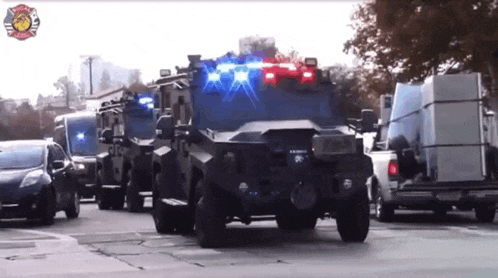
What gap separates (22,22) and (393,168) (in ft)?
66.7

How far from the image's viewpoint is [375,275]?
12.4m

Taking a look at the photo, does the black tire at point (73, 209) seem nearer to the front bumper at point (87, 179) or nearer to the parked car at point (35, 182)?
the parked car at point (35, 182)

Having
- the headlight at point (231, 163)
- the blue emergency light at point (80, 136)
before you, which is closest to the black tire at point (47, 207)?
the headlight at point (231, 163)

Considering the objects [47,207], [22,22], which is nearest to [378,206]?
[47,207]

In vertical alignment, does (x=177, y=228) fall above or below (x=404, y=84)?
below

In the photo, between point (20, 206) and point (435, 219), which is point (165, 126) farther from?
point (435, 219)

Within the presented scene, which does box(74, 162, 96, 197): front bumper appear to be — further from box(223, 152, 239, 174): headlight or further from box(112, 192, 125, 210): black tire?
box(223, 152, 239, 174): headlight

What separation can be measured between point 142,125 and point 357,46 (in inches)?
477

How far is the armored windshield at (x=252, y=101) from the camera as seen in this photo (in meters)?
16.7

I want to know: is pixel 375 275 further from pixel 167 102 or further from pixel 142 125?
pixel 142 125

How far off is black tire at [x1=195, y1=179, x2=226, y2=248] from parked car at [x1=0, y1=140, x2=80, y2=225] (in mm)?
6706

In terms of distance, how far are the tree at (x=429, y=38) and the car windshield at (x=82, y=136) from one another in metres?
9.08

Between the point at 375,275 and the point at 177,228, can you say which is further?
the point at 177,228

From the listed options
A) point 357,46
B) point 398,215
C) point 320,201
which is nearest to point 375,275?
point 320,201
